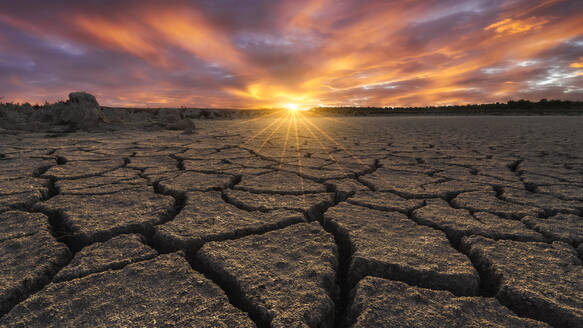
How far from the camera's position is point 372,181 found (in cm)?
183

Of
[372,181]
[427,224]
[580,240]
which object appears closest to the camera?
[580,240]

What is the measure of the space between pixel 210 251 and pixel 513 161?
113 inches

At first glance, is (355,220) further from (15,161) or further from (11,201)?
(15,161)

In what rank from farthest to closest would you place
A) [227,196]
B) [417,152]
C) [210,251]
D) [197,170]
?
[417,152]
[197,170]
[227,196]
[210,251]

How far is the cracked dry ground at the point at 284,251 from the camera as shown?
677 millimetres

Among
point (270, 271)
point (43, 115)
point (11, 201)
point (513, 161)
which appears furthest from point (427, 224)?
point (43, 115)

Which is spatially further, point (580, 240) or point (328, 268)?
point (580, 240)

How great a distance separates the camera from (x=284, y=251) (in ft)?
3.07

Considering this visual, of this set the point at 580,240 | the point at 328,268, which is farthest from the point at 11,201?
the point at 580,240

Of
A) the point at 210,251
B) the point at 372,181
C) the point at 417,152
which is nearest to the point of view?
the point at 210,251

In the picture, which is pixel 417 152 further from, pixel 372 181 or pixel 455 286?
pixel 455 286

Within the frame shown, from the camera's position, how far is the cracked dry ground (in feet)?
2.22

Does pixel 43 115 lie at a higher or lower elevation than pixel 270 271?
higher

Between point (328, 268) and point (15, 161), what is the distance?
2.47 m
